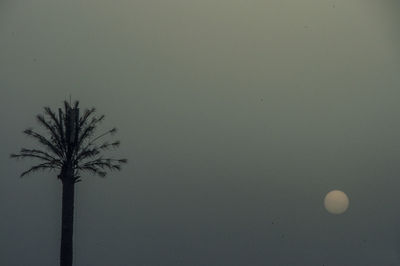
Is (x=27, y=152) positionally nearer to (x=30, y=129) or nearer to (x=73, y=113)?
(x=30, y=129)

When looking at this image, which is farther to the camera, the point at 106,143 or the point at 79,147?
the point at 106,143

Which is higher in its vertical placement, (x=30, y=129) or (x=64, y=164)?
(x=30, y=129)

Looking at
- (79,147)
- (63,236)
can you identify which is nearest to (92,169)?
(79,147)

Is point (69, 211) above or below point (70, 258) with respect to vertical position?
above

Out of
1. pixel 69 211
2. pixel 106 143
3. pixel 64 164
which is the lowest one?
pixel 69 211

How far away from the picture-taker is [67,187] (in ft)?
105

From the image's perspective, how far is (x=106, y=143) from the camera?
35500mm

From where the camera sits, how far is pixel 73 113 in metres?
32.4

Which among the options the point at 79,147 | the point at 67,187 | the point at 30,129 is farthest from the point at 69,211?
the point at 30,129

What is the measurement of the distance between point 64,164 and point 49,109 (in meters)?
3.66

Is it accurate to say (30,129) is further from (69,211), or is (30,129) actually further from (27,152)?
(69,211)

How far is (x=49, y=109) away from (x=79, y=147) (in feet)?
10.2

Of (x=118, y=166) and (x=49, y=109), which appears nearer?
(x=49, y=109)

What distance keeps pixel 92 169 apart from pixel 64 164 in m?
2.01
